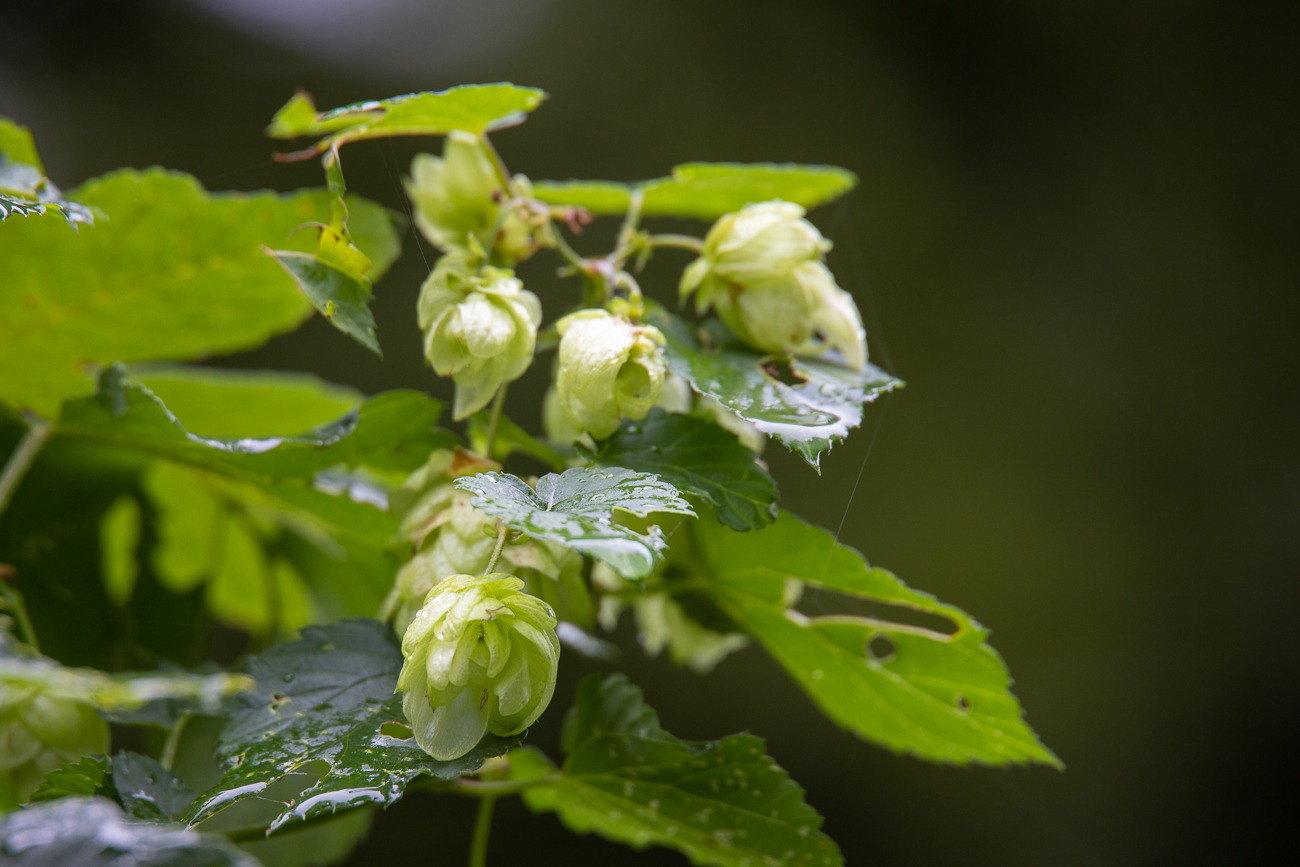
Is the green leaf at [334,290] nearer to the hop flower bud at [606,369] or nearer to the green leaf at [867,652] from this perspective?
the hop flower bud at [606,369]

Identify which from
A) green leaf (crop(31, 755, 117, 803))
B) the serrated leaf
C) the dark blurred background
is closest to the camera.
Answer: the serrated leaf

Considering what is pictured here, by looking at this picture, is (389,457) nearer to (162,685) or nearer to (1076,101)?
(162,685)

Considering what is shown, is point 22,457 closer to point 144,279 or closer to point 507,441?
point 144,279

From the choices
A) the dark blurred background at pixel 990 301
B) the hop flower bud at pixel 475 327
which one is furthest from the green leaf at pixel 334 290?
the dark blurred background at pixel 990 301

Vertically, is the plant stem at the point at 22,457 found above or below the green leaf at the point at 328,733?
below

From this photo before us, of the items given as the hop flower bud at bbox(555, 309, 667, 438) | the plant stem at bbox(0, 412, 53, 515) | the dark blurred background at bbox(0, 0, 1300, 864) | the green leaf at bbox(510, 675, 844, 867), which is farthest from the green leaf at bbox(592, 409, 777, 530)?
the dark blurred background at bbox(0, 0, 1300, 864)

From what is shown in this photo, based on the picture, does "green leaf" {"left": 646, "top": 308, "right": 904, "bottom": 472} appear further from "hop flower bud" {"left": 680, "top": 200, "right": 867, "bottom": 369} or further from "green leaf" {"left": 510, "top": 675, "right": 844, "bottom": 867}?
"green leaf" {"left": 510, "top": 675, "right": 844, "bottom": 867}

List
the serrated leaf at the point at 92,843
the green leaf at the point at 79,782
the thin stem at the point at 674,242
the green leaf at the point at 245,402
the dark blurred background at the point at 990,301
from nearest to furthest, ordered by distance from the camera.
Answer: the serrated leaf at the point at 92,843 → the green leaf at the point at 79,782 → the thin stem at the point at 674,242 → the green leaf at the point at 245,402 → the dark blurred background at the point at 990,301
